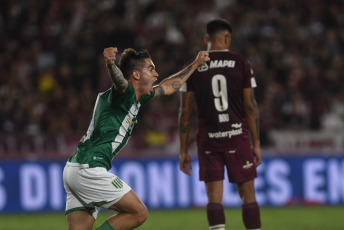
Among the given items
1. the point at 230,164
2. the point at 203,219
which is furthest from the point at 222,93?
the point at 203,219

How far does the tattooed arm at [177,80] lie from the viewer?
6.35m

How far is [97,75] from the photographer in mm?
15398

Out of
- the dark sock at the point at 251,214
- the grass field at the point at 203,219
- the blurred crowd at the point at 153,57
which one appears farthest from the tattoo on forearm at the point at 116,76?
the blurred crowd at the point at 153,57

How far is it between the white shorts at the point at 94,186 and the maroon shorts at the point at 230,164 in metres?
1.38

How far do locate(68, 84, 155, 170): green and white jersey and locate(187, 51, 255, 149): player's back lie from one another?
123cm

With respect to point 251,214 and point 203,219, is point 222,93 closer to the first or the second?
point 251,214

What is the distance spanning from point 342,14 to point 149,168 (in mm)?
8440

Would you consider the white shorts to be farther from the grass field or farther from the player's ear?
the grass field

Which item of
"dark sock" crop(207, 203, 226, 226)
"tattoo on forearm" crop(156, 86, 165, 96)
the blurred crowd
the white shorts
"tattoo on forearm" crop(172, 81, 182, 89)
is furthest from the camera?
the blurred crowd

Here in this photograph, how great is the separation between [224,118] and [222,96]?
0.71 feet

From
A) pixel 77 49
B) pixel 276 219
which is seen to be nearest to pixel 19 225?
pixel 276 219

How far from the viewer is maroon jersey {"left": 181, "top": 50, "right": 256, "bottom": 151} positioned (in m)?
6.88

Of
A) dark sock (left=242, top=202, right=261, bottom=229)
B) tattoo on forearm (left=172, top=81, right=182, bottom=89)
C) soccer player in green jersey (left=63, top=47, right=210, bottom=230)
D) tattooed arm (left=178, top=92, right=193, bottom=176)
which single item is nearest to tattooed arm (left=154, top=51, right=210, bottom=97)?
tattoo on forearm (left=172, top=81, right=182, bottom=89)

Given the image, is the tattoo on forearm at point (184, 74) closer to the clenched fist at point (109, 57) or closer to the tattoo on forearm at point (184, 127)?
the tattoo on forearm at point (184, 127)
